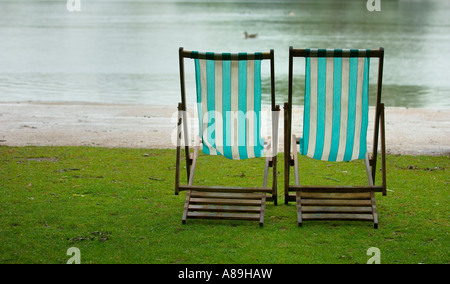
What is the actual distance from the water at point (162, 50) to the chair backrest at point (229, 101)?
11123 mm

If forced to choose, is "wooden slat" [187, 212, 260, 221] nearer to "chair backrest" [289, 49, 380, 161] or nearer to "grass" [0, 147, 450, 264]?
"grass" [0, 147, 450, 264]

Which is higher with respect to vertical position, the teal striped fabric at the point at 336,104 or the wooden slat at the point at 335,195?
the teal striped fabric at the point at 336,104

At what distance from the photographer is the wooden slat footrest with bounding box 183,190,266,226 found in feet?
17.6

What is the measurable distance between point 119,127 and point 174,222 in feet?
18.4

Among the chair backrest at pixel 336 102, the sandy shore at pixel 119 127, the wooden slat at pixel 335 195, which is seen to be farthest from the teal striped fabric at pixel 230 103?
the sandy shore at pixel 119 127

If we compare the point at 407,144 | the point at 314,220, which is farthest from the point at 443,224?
the point at 407,144

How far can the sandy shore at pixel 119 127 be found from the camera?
9086 mm

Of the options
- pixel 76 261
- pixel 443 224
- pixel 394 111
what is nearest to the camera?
pixel 76 261

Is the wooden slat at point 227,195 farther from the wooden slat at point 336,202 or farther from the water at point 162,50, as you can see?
the water at point 162,50

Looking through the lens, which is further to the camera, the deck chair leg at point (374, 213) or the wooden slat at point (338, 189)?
the wooden slat at point (338, 189)

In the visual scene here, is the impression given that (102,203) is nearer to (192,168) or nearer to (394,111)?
(192,168)

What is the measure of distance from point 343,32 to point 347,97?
1508 inches

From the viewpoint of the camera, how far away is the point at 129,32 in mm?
43875

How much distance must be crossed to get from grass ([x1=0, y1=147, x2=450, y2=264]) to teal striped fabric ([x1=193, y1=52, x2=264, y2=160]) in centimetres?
71
